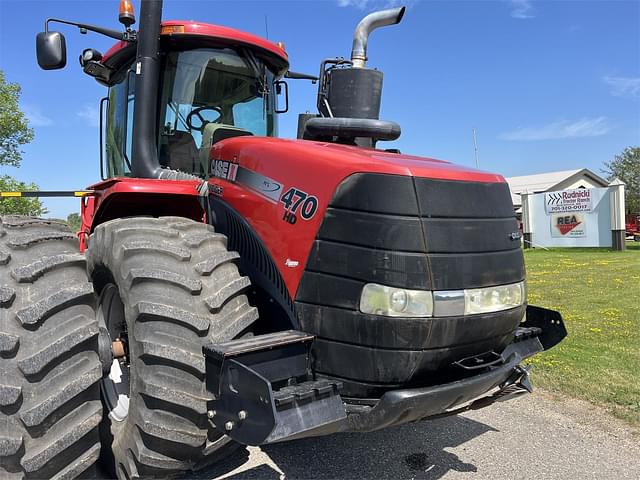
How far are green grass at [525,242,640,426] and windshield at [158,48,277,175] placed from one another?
3.55 metres

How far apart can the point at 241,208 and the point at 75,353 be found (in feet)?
3.47

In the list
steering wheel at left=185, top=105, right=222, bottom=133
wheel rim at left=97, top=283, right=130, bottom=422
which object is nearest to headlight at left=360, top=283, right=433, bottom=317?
wheel rim at left=97, top=283, right=130, bottom=422

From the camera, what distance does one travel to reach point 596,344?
602 cm

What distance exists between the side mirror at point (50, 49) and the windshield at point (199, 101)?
0.64 metres

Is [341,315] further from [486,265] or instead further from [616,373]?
[616,373]

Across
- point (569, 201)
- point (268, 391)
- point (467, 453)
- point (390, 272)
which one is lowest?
point (467, 453)

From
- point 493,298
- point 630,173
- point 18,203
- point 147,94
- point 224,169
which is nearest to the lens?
point 493,298

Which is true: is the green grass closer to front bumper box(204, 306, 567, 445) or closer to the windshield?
front bumper box(204, 306, 567, 445)

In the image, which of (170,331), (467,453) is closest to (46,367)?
(170,331)

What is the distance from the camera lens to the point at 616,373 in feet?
16.1

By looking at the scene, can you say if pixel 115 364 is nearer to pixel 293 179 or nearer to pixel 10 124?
pixel 293 179

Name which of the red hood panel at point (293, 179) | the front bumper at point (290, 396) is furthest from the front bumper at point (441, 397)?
the red hood panel at point (293, 179)

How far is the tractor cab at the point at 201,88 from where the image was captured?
3.57 metres

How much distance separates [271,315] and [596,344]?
4844 millimetres
